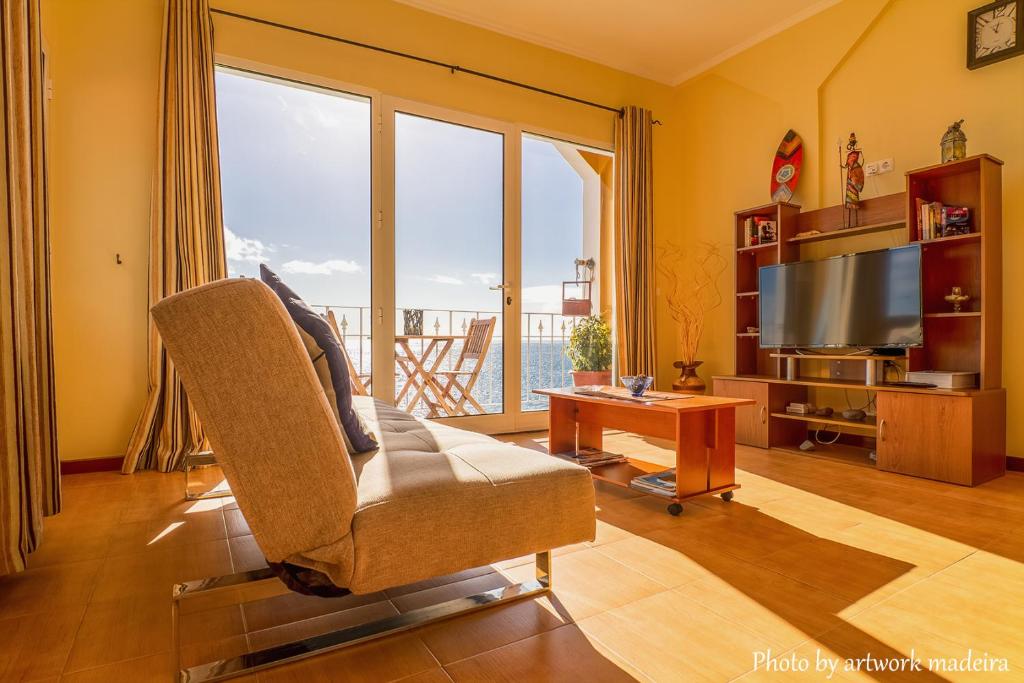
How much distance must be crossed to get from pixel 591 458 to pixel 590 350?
181 centimetres

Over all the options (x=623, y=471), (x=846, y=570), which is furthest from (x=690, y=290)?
(x=846, y=570)

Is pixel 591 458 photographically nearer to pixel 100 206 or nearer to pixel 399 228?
pixel 399 228

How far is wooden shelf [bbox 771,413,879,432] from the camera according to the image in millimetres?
3307

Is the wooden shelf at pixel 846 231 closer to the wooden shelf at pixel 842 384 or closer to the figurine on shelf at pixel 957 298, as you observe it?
the figurine on shelf at pixel 957 298

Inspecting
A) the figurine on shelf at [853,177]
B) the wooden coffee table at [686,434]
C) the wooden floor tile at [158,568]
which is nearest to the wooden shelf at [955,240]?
the figurine on shelf at [853,177]

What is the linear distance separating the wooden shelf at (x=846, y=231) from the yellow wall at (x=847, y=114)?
12 cm

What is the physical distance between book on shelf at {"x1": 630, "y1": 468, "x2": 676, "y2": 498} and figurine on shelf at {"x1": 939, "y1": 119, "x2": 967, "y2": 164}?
235cm

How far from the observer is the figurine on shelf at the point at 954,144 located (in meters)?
3.05

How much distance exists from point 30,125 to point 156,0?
1943 millimetres

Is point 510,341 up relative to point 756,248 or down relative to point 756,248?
down

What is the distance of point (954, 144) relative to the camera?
3.06 m

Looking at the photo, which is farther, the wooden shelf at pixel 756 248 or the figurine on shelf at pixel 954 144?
the wooden shelf at pixel 756 248

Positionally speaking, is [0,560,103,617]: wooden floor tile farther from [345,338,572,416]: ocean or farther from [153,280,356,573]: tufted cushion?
[345,338,572,416]: ocean

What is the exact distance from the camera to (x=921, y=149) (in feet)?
11.3
